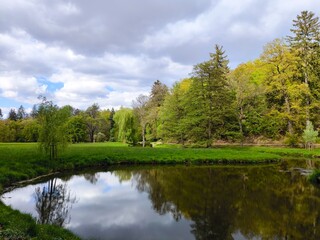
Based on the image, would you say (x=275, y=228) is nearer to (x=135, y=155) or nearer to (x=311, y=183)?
(x=311, y=183)

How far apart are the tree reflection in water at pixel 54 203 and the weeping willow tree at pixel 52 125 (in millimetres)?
3441

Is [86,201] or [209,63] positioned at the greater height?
[209,63]

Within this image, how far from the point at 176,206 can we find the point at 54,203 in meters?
5.62

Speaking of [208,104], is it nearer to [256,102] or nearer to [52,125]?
[256,102]

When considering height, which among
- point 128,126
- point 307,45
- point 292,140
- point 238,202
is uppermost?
point 307,45

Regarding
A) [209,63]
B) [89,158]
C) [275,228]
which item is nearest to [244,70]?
[209,63]

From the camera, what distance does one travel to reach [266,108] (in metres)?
51.6

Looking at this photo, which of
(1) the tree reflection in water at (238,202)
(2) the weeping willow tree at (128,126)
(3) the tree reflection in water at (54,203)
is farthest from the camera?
(2) the weeping willow tree at (128,126)

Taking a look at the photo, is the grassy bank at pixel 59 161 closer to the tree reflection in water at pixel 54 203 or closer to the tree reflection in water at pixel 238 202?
the tree reflection in water at pixel 54 203

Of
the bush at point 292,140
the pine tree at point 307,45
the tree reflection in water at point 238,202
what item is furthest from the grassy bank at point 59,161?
the pine tree at point 307,45

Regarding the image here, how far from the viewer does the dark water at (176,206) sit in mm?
9619

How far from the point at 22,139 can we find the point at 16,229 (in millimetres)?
69739

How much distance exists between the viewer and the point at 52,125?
18.7m

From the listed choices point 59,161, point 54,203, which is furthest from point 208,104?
point 54,203
